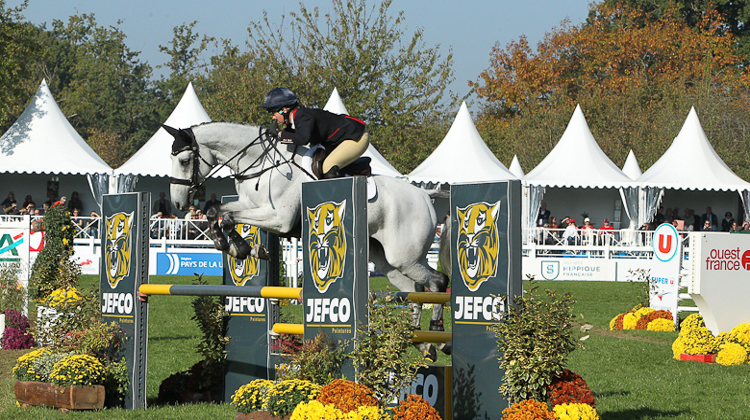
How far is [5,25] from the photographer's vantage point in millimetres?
26812

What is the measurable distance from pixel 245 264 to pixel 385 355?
2.64 meters

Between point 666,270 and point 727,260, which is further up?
point 727,260

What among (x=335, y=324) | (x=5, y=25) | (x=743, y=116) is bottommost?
(x=335, y=324)

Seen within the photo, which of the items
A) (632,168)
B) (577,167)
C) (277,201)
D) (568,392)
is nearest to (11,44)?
(577,167)

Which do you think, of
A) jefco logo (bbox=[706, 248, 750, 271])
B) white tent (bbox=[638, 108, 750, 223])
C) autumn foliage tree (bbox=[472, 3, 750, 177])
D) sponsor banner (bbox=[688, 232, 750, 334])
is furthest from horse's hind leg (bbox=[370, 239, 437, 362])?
autumn foliage tree (bbox=[472, 3, 750, 177])

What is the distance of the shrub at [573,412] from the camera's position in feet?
14.1

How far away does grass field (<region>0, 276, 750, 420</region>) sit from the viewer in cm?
605

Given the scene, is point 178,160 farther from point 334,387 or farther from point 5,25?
point 5,25

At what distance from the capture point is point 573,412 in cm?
430

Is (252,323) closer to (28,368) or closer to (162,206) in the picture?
(28,368)

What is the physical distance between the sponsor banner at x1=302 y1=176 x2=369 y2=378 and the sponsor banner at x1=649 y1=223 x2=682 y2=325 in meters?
8.56

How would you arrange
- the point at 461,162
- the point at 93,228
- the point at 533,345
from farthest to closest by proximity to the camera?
the point at 461,162
the point at 93,228
the point at 533,345

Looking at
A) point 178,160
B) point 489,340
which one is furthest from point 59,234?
point 489,340

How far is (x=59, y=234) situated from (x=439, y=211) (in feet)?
65.4
